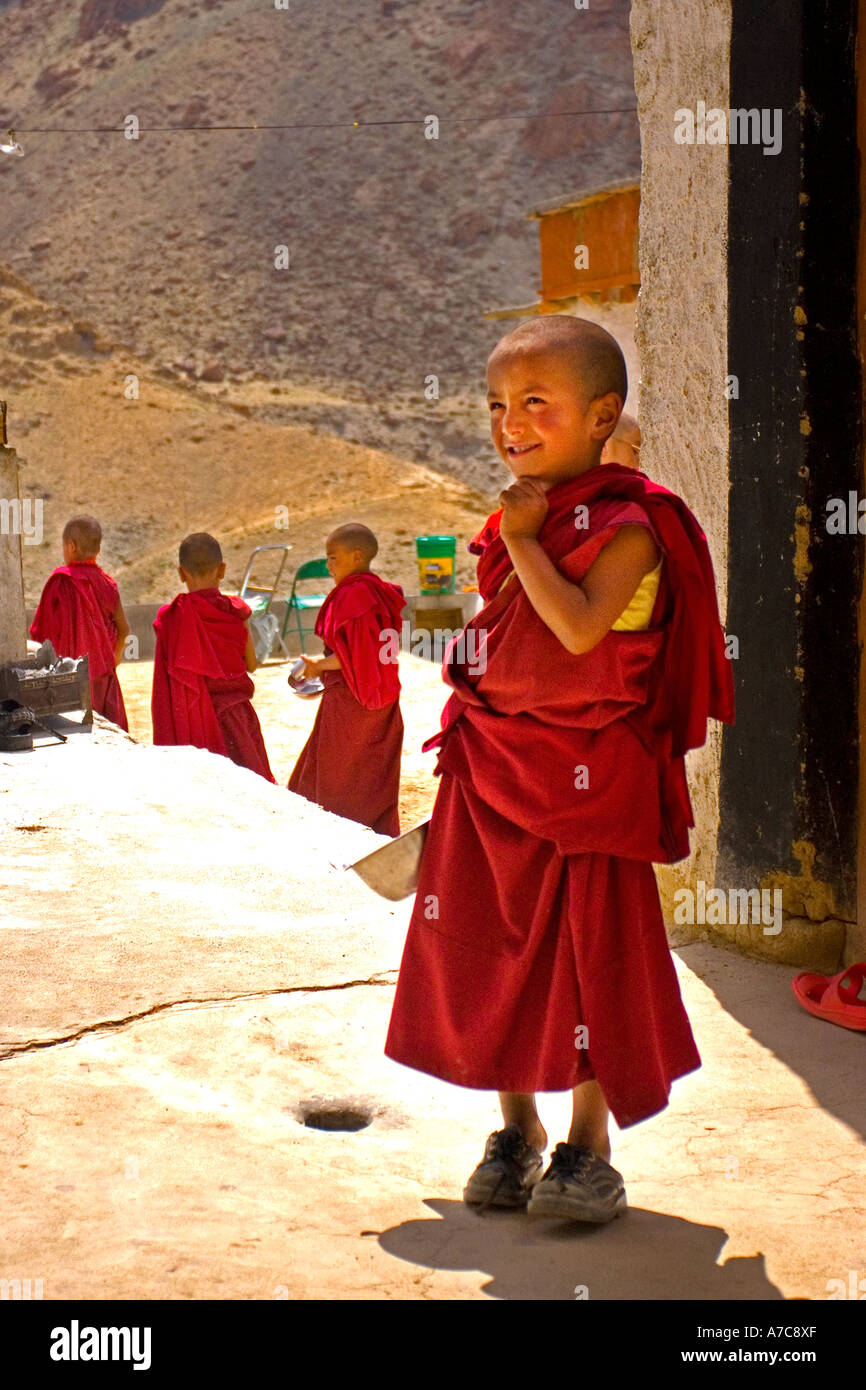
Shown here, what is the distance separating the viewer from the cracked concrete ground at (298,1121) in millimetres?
2172

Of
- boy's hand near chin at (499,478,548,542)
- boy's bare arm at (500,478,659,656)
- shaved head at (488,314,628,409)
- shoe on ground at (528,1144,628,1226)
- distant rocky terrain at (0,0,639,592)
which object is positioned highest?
distant rocky terrain at (0,0,639,592)

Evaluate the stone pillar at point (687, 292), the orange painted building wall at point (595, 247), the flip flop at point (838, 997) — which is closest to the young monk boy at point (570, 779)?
the flip flop at point (838, 997)

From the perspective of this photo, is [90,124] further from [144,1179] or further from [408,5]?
[144,1179]

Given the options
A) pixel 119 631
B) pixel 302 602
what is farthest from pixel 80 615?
pixel 302 602

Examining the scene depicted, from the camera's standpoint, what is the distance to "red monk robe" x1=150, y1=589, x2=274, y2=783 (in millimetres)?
6375

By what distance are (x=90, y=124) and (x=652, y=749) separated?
4596cm

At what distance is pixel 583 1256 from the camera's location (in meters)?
2.22

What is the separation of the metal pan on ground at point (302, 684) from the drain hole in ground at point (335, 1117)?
277cm

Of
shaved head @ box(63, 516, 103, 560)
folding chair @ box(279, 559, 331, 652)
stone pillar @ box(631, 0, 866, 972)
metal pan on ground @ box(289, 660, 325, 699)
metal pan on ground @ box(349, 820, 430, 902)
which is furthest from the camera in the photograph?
folding chair @ box(279, 559, 331, 652)

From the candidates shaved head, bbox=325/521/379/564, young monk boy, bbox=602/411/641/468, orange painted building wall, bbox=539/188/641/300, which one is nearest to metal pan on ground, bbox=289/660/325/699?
shaved head, bbox=325/521/379/564

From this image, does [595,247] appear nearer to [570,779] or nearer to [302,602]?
[302,602]

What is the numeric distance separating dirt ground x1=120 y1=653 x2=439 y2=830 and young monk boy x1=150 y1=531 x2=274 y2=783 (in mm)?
1217

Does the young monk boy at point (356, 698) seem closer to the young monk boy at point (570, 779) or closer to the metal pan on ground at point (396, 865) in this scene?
the metal pan on ground at point (396, 865)

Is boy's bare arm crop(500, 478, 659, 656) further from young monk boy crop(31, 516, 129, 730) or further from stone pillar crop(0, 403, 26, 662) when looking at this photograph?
young monk boy crop(31, 516, 129, 730)
